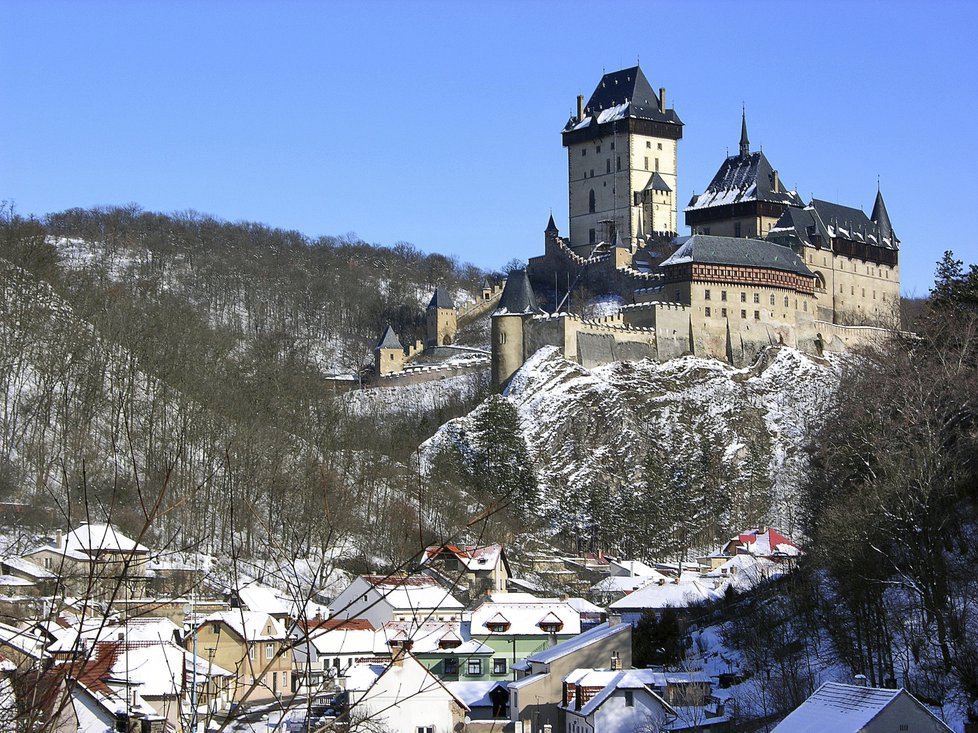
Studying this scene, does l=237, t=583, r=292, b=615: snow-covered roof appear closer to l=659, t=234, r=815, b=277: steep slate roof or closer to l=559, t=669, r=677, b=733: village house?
l=559, t=669, r=677, b=733: village house

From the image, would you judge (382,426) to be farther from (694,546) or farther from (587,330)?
(694,546)

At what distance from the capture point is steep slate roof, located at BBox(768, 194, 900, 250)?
9569 centimetres

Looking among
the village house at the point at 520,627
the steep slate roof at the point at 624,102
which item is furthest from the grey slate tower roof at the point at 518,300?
the village house at the point at 520,627

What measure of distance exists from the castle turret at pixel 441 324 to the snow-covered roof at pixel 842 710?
7335cm

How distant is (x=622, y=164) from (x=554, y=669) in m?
64.9

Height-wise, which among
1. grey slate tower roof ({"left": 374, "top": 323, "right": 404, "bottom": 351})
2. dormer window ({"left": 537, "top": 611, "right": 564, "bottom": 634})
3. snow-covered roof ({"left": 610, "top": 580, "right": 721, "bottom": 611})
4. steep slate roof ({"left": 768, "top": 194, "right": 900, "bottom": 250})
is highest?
steep slate roof ({"left": 768, "top": 194, "right": 900, "bottom": 250})

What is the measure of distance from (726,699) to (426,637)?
12.0 metres

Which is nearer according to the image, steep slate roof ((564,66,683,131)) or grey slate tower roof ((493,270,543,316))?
grey slate tower roof ((493,270,543,316))

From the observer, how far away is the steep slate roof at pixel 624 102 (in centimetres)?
10256

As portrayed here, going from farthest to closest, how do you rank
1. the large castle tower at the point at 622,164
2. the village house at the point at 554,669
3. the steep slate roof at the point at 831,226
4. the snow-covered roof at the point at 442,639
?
the large castle tower at the point at 622,164
the steep slate roof at the point at 831,226
the snow-covered roof at the point at 442,639
the village house at the point at 554,669

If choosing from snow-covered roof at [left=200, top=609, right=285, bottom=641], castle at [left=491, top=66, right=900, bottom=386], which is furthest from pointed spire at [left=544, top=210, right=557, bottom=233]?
snow-covered roof at [left=200, top=609, right=285, bottom=641]

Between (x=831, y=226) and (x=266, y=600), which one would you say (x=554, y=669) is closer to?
(x=266, y=600)

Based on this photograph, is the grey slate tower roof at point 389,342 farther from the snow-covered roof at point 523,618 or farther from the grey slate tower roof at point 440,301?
the snow-covered roof at point 523,618

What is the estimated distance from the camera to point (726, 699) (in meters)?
36.7
